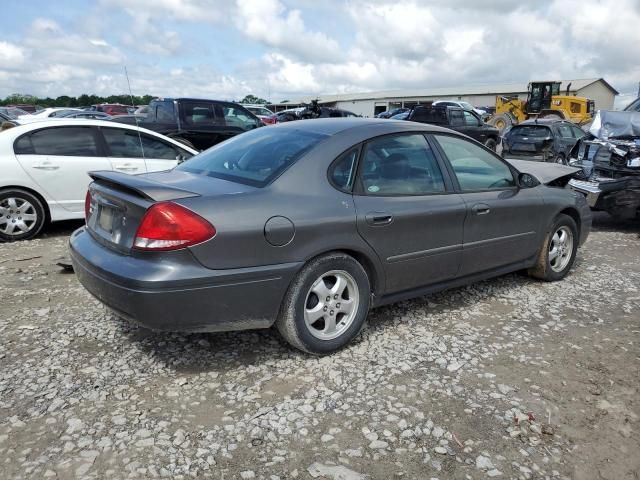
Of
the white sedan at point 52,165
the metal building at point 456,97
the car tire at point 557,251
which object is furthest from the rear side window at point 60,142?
the metal building at point 456,97

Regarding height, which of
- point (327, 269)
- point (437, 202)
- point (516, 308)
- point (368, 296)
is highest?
point (437, 202)

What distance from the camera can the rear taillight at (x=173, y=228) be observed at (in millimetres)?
2926

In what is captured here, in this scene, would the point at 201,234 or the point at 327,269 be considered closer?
the point at 201,234

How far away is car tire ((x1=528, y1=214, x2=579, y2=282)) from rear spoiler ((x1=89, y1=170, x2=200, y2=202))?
134 inches

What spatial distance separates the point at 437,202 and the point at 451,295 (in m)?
1.16

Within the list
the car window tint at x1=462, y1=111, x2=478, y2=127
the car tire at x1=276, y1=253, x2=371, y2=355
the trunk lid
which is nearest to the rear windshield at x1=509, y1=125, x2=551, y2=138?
the car window tint at x1=462, y1=111, x2=478, y2=127

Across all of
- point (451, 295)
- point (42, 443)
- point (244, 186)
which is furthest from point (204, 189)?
point (451, 295)

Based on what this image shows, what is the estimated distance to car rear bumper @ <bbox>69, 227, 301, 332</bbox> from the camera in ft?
9.56

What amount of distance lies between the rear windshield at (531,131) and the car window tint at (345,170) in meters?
12.2

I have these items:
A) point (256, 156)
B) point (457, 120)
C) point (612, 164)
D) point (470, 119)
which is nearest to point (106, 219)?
point (256, 156)

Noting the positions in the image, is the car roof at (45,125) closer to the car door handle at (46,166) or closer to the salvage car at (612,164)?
the car door handle at (46,166)

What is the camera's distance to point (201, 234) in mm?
2938

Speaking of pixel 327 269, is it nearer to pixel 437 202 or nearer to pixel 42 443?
pixel 437 202

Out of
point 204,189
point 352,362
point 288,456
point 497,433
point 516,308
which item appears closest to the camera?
point 288,456
